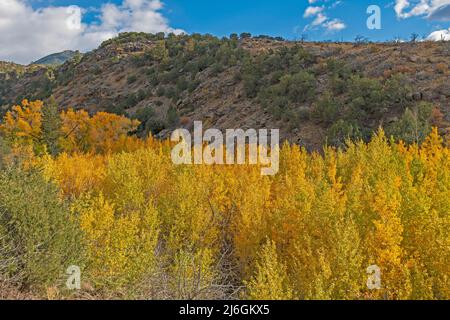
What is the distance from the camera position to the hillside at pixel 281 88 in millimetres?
32219

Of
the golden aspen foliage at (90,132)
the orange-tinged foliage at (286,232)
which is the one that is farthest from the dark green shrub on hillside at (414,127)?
the golden aspen foliage at (90,132)

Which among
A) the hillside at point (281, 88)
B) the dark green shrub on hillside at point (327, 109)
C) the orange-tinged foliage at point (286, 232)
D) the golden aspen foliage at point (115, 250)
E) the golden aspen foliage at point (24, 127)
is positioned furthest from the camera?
the golden aspen foliage at point (24, 127)

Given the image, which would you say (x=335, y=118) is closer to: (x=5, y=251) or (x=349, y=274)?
(x=349, y=274)

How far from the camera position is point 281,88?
41.2 metres

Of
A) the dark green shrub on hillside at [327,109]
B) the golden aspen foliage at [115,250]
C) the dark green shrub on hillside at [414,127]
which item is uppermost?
the dark green shrub on hillside at [327,109]

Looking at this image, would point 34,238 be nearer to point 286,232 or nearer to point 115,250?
point 115,250

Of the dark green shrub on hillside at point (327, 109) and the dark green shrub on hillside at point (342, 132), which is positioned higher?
the dark green shrub on hillside at point (327, 109)

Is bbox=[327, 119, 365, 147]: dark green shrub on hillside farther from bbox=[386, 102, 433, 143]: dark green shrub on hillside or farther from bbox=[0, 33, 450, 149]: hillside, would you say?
bbox=[386, 102, 433, 143]: dark green shrub on hillside

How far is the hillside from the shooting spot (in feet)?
106

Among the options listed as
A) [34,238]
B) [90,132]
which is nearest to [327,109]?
[90,132]

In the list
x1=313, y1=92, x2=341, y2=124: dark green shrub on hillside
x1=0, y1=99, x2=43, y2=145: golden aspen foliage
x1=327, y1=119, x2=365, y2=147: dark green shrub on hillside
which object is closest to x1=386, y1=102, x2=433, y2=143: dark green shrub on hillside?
x1=327, y1=119, x2=365, y2=147: dark green shrub on hillside

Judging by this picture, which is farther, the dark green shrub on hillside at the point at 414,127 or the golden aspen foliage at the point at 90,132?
the golden aspen foliage at the point at 90,132

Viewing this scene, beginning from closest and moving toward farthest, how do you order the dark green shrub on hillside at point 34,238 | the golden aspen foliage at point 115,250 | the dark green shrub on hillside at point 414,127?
the dark green shrub on hillside at point 34,238
the golden aspen foliage at point 115,250
the dark green shrub on hillside at point 414,127

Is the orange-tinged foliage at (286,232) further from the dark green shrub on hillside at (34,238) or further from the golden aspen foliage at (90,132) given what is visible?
the golden aspen foliage at (90,132)
